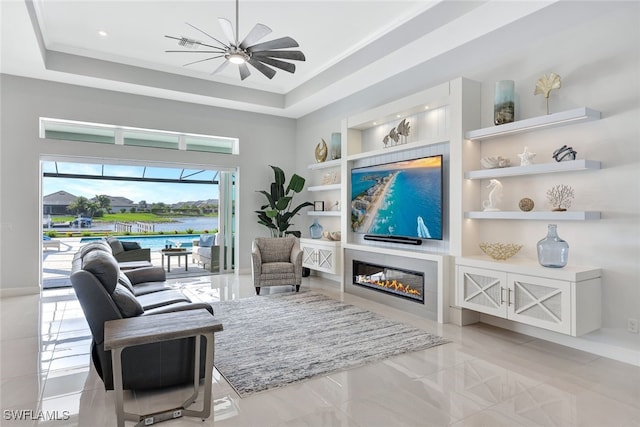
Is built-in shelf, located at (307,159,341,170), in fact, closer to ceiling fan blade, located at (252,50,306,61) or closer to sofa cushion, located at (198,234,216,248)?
sofa cushion, located at (198,234,216,248)

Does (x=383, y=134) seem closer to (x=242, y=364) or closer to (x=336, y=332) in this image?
(x=336, y=332)

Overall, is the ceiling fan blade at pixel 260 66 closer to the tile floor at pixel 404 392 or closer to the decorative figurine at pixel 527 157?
the decorative figurine at pixel 527 157

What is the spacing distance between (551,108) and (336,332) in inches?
125

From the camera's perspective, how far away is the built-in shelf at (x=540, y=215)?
10.6 ft

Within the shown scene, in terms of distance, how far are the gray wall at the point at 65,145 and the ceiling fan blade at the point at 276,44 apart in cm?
384

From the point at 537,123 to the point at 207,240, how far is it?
6161 millimetres

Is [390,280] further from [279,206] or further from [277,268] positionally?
[279,206]

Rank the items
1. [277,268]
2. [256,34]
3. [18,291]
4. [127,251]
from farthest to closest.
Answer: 1. [127,251]
2. [277,268]
3. [18,291]
4. [256,34]

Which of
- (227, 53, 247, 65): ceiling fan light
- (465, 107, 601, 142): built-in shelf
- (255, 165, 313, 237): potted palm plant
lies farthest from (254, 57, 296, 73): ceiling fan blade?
(255, 165, 313, 237): potted palm plant

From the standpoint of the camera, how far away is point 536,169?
3.57 metres

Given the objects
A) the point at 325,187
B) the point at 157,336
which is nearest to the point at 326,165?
the point at 325,187

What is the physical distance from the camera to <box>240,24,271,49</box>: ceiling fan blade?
3.17 meters

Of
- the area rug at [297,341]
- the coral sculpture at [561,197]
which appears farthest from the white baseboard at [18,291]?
the coral sculpture at [561,197]

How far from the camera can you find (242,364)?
3068 millimetres
